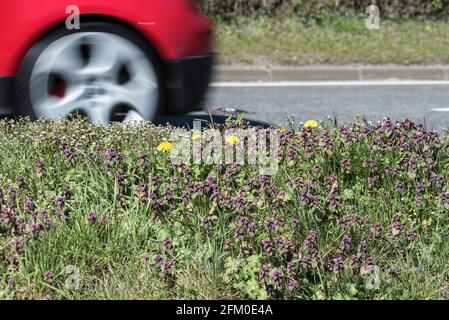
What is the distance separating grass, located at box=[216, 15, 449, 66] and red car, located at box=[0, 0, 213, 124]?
196 inches

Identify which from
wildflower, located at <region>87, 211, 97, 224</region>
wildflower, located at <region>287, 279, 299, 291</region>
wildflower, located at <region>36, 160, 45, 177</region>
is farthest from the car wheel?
wildflower, located at <region>287, 279, 299, 291</region>

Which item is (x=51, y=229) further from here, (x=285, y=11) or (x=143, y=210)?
(x=285, y=11)

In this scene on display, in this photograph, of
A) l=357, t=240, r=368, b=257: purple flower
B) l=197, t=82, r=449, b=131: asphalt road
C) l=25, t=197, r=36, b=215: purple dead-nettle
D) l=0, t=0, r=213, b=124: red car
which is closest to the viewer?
l=357, t=240, r=368, b=257: purple flower

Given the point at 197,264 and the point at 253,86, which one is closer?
the point at 197,264

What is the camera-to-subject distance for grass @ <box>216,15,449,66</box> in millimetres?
11953

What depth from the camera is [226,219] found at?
14.8ft

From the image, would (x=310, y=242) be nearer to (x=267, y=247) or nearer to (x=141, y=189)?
(x=267, y=247)

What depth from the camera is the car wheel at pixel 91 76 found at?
6.47 metres

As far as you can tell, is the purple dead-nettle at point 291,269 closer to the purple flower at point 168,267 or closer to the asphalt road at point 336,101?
the purple flower at point 168,267

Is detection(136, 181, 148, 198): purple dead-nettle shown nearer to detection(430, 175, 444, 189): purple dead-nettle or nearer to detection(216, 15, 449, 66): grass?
detection(430, 175, 444, 189): purple dead-nettle

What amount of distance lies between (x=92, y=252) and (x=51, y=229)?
0.19 meters

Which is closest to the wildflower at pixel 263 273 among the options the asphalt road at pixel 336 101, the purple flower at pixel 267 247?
the purple flower at pixel 267 247
